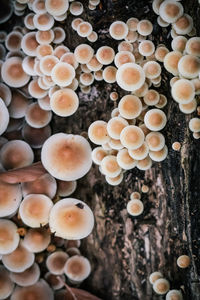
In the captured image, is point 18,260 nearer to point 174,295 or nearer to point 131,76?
point 174,295

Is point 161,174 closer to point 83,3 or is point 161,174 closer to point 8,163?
point 8,163

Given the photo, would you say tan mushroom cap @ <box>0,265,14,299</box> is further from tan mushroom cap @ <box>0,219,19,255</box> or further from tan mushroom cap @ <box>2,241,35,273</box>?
tan mushroom cap @ <box>0,219,19,255</box>

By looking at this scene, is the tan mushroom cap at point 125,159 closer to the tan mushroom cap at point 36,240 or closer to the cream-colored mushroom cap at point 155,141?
the cream-colored mushroom cap at point 155,141

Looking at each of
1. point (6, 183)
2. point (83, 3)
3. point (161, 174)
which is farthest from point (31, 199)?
point (83, 3)

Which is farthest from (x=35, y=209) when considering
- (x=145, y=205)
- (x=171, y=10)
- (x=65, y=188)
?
(x=171, y=10)

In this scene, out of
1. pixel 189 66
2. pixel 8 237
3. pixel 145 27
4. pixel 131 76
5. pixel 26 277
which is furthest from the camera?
pixel 26 277

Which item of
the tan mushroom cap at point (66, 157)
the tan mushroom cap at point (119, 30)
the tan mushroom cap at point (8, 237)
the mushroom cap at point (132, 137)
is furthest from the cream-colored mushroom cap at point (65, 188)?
the tan mushroom cap at point (119, 30)
